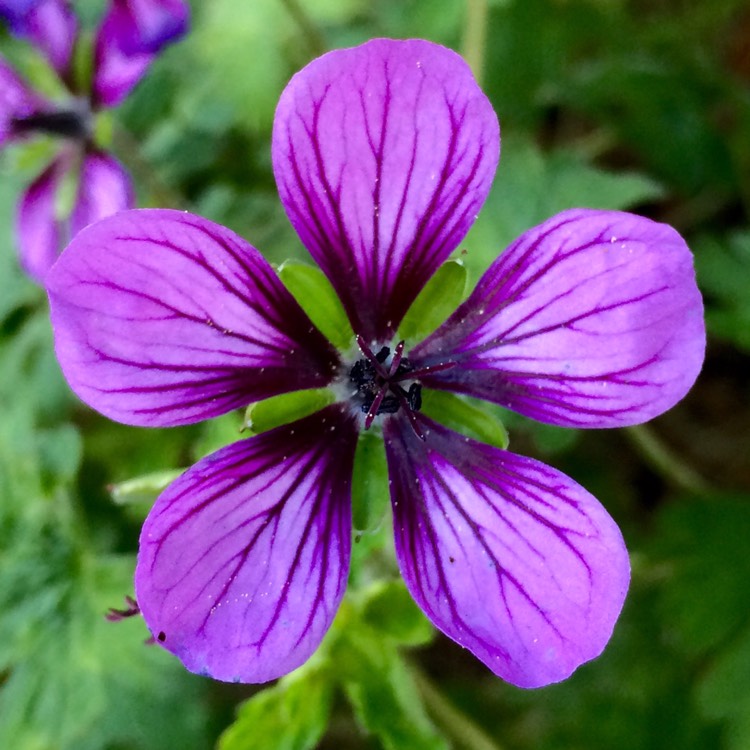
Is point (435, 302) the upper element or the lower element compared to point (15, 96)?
lower

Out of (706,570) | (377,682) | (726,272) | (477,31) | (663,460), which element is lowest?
(706,570)

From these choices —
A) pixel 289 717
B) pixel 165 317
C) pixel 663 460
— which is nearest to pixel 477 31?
pixel 663 460

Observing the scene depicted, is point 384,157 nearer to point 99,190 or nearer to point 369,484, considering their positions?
point 369,484

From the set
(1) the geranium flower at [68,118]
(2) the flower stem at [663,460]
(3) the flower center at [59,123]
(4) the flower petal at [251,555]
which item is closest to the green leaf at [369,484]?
(4) the flower petal at [251,555]

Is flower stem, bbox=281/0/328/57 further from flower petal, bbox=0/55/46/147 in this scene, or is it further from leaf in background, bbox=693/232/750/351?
leaf in background, bbox=693/232/750/351

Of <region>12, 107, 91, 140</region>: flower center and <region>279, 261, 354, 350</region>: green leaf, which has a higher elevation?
<region>12, 107, 91, 140</region>: flower center

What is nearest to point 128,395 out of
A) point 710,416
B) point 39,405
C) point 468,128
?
point 468,128

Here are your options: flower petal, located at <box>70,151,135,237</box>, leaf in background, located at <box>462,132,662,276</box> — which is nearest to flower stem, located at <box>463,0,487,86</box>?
leaf in background, located at <box>462,132,662,276</box>
